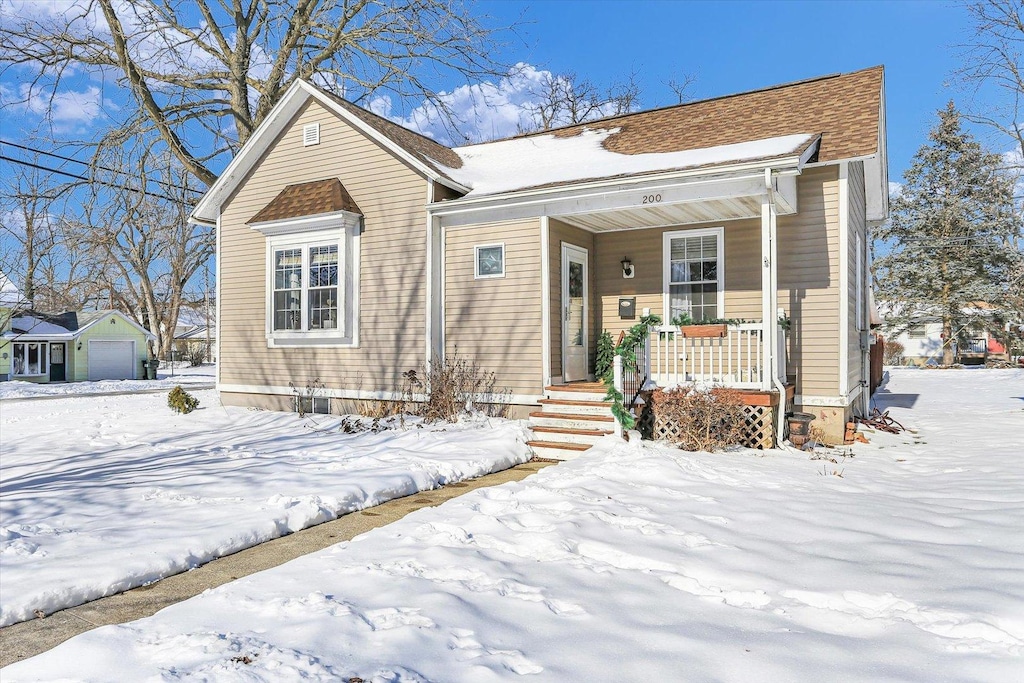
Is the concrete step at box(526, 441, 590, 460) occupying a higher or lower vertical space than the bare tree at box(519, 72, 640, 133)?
lower

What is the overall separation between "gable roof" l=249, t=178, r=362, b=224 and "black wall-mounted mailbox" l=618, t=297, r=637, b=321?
16.1 feet

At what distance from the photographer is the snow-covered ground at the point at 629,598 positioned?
2660 mm

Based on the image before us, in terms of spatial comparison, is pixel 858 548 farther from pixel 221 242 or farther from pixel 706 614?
pixel 221 242

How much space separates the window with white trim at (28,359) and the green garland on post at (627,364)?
1289 inches

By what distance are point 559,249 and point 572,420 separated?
9.47 feet

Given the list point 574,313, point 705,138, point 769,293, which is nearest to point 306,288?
point 574,313

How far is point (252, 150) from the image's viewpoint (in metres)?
12.2

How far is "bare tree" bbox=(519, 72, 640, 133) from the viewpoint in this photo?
29750 millimetres

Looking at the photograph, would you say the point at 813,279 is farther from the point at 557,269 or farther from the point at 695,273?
the point at 557,269

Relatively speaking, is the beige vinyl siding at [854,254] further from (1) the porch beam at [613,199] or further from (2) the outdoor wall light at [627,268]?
(2) the outdoor wall light at [627,268]

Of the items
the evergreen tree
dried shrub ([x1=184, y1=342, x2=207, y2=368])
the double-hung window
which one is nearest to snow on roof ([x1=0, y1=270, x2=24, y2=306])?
the double-hung window

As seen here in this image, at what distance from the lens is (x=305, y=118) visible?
11758 millimetres

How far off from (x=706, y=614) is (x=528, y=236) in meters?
7.15

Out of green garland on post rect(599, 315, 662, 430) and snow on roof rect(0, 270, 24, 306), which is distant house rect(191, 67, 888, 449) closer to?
green garland on post rect(599, 315, 662, 430)
